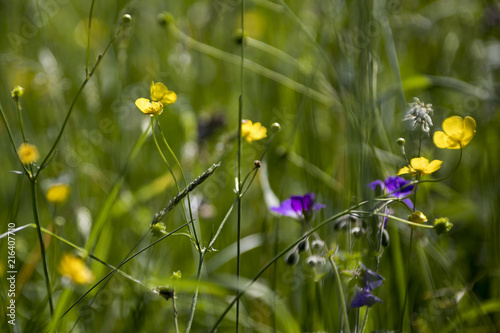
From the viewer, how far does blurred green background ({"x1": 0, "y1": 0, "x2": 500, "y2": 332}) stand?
1.08m

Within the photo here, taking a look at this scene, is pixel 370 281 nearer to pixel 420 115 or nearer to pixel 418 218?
pixel 418 218

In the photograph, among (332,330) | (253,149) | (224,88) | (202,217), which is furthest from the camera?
(224,88)

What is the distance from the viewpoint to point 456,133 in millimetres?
740

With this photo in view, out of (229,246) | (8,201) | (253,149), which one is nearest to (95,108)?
(8,201)

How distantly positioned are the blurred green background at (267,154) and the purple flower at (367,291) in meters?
0.05

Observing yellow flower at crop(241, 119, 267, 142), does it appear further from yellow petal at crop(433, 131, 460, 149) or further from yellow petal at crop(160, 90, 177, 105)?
yellow petal at crop(433, 131, 460, 149)

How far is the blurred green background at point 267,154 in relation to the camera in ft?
3.56

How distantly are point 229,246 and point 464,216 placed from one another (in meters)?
0.69

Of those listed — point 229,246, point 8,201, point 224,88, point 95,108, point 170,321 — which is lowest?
point 170,321

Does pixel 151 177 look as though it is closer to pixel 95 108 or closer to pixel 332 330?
pixel 95 108

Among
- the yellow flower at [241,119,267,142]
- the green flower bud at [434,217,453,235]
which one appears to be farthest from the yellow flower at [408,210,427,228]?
the yellow flower at [241,119,267,142]

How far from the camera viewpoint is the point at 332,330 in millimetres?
1003

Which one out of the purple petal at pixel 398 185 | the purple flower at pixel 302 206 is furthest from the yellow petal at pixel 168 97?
the purple petal at pixel 398 185

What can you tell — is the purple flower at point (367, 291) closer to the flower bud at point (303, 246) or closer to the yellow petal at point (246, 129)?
the flower bud at point (303, 246)
